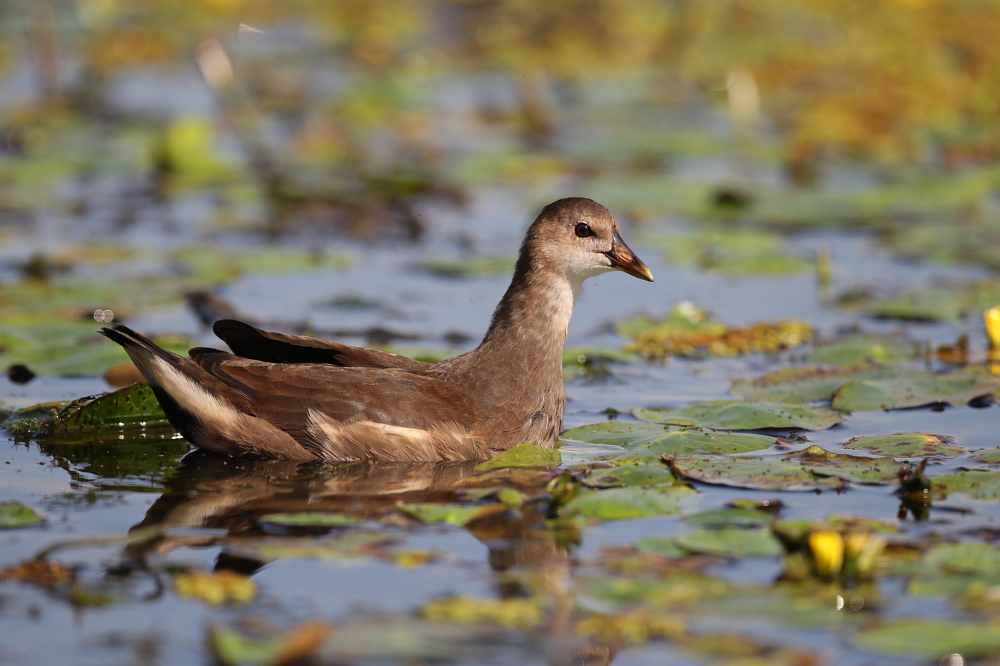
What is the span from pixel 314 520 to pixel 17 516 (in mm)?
989

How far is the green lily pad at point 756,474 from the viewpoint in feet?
15.5

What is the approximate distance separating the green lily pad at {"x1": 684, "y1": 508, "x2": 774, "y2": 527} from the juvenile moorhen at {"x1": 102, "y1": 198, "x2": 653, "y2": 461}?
115 cm

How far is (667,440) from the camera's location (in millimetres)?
5219

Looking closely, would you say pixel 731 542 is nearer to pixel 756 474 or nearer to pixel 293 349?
pixel 756 474

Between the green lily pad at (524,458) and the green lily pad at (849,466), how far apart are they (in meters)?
0.90

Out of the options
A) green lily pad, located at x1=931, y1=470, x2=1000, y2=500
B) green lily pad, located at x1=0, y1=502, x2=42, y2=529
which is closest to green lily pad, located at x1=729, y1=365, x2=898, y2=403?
green lily pad, located at x1=931, y1=470, x2=1000, y2=500

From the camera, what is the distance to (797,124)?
12.1 meters

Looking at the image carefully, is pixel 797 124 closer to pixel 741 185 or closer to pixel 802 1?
pixel 741 185

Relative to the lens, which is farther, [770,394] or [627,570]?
[770,394]

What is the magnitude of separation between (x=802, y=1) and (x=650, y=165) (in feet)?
18.8

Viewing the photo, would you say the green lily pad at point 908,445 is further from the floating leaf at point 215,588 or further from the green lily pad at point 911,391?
the floating leaf at point 215,588

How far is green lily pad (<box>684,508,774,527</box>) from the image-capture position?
173 inches

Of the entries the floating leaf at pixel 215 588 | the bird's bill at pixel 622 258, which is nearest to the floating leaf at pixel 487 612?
the floating leaf at pixel 215 588

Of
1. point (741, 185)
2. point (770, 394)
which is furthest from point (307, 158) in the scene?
point (770, 394)
